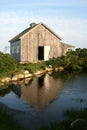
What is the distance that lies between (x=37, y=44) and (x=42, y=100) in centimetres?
3070

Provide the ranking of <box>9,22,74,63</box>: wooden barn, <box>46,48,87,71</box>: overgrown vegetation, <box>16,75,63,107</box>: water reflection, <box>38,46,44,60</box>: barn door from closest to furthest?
<box>16,75,63,107</box>: water reflection
<box>46,48,87,71</box>: overgrown vegetation
<box>9,22,74,63</box>: wooden barn
<box>38,46,44,60</box>: barn door

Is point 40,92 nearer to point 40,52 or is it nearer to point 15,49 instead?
point 40,52

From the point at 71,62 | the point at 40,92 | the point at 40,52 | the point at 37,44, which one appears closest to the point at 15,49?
the point at 40,52

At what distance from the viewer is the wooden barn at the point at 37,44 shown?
5550 centimetres

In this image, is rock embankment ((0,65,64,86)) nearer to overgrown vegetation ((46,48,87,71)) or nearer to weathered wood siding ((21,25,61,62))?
overgrown vegetation ((46,48,87,71))

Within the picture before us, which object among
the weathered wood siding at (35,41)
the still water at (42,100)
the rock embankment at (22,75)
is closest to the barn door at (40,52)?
the weathered wood siding at (35,41)

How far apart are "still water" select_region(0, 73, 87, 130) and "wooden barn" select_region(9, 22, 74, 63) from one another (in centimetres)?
1826

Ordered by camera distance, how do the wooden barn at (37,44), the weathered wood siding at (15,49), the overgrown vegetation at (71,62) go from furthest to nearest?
the weathered wood siding at (15,49) < the wooden barn at (37,44) < the overgrown vegetation at (71,62)

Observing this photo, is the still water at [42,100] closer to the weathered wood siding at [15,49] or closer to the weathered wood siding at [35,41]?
the weathered wood siding at [35,41]

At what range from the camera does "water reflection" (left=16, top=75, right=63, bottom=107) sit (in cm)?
2619

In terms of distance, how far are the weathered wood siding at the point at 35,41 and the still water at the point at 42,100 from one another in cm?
1822

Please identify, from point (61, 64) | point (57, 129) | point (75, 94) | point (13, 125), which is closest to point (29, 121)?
point (13, 125)

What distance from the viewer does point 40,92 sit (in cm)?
3073

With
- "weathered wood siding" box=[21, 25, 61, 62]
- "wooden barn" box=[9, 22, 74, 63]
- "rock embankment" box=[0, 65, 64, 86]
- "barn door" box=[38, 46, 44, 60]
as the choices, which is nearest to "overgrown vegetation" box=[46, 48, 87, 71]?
"rock embankment" box=[0, 65, 64, 86]
